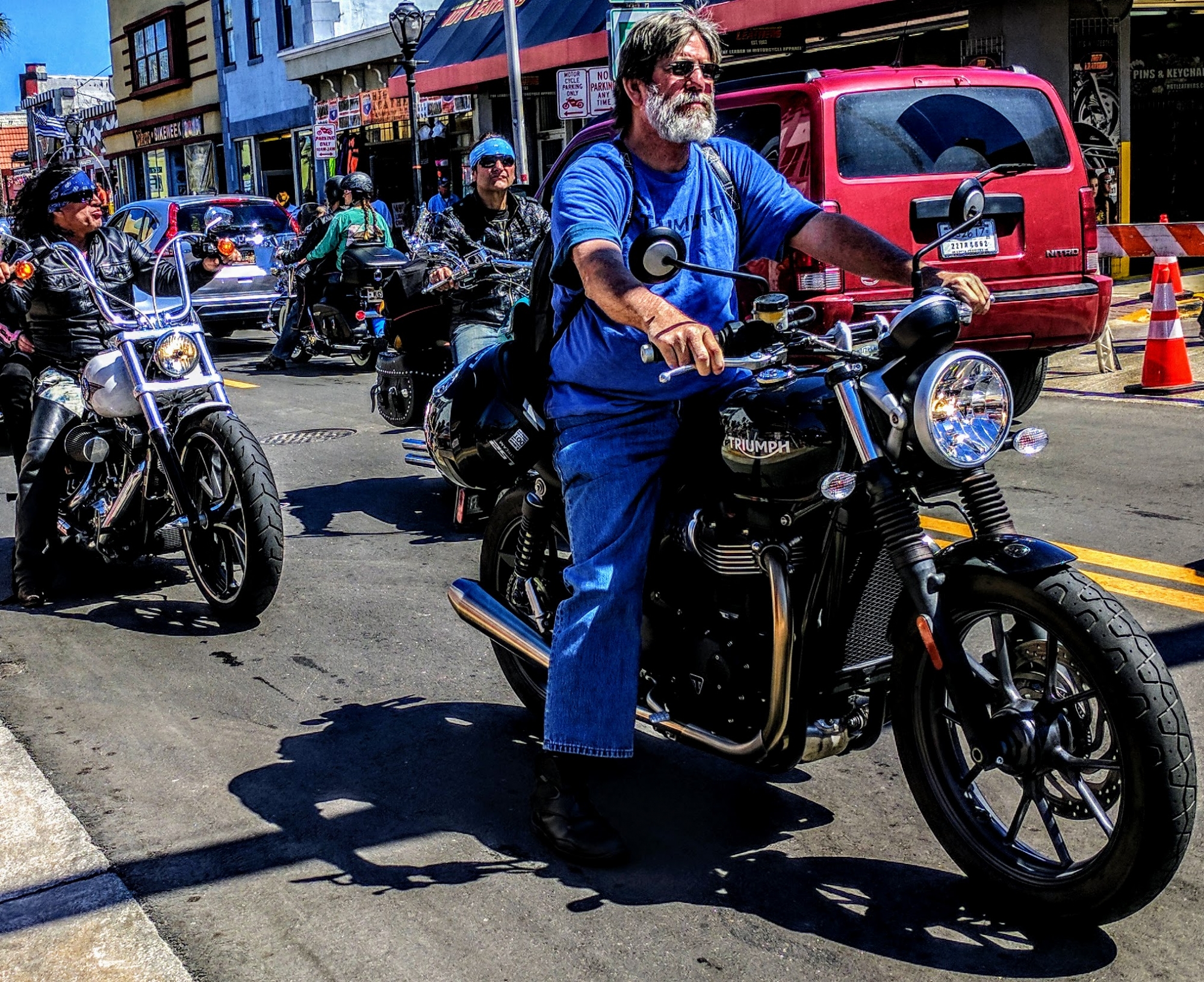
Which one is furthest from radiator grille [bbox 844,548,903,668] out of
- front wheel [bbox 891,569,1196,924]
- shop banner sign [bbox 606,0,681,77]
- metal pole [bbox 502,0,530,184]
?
metal pole [bbox 502,0,530,184]

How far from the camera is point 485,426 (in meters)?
4.18

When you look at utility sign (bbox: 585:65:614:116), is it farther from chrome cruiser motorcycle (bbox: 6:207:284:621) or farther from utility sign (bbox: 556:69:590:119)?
chrome cruiser motorcycle (bbox: 6:207:284:621)

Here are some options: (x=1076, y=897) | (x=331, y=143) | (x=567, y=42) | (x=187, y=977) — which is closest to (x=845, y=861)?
(x=1076, y=897)

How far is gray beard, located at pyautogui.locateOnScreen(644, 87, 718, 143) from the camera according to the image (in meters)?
3.37

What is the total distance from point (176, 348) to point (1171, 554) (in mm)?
4239

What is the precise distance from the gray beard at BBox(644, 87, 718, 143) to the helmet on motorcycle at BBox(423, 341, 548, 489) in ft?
3.12

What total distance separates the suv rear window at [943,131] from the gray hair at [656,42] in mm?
4968

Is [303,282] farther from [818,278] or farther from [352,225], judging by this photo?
[818,278]

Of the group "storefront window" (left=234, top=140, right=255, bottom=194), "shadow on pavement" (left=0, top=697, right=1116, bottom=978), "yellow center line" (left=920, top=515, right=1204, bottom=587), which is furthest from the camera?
"storefront window" (left=234, top=140, right=255, bottom=194)

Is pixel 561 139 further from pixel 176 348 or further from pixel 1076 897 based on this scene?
pixel 1076 897

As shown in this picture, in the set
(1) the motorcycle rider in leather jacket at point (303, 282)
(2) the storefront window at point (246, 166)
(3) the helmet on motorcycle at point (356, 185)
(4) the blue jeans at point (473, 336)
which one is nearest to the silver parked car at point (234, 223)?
(1) the motorcycle rider in leather jacket at point (303, 282)

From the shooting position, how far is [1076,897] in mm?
2910

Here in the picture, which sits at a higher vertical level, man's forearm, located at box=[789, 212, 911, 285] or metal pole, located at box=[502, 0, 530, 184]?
metal pole, located at box=[502, 0, 530, 184]

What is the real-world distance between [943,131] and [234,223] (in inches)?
391
